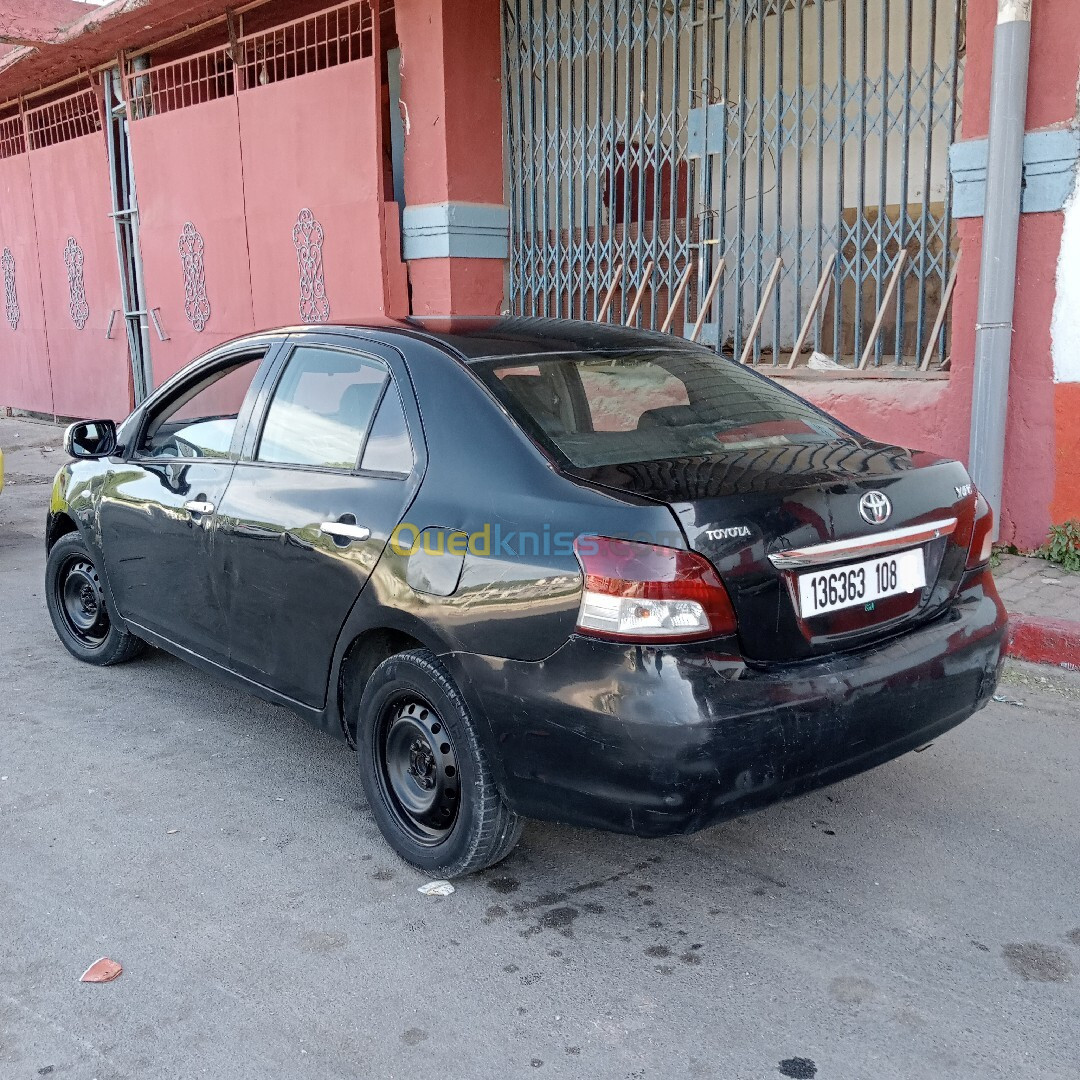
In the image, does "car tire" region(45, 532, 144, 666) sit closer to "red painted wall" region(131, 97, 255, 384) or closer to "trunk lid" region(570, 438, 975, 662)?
"trunk lid" region(570, 438, 975, 662)

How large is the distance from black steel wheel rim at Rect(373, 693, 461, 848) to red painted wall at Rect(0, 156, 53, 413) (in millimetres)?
12561

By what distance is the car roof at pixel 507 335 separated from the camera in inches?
130

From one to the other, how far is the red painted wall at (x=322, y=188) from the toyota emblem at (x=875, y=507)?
233 inches

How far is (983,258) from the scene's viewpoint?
560 centimetres

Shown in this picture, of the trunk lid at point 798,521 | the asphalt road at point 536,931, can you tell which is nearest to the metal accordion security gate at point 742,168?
the trunk lid at point 798,521

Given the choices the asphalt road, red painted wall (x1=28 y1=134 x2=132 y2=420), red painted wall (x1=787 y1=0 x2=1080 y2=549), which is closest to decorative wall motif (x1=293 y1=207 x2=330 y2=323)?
red painted wall (x1=28 y1=134 x2=132 y2=420)

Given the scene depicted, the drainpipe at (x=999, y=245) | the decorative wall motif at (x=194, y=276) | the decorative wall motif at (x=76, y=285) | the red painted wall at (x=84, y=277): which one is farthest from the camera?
the decorative wall motif at (x=76, y=285)

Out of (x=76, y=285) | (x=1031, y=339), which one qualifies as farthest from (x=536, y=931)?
(x=76, y=285)

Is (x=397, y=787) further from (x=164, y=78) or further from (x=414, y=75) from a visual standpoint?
(x=164, y=78)

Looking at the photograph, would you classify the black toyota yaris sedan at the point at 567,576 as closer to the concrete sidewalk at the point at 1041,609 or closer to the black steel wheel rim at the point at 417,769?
the black steel wheel rim at the point at 417,769

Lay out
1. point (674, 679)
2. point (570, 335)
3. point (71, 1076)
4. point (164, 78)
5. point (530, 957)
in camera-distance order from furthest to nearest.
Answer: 1. point (164, 78)
2. point (570, 335)
3. point (530, 957)
4. point (674, 679)
5. point (71, 1076)

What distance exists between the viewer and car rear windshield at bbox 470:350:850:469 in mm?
3025

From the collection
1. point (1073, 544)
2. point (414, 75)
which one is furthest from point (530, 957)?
point (414, 75)

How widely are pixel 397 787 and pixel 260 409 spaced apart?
4.46ft
